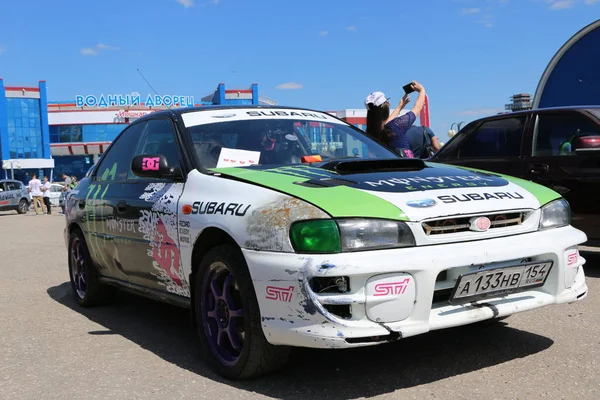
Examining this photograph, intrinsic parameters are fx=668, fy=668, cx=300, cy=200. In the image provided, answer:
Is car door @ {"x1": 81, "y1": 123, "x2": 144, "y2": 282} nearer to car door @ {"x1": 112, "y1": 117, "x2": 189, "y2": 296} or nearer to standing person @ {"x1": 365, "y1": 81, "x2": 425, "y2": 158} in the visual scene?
car door @ {"x1": 112, "y1": 117, "x2": 189, "y2": 296}

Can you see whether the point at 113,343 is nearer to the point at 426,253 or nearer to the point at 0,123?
the point at 426,253

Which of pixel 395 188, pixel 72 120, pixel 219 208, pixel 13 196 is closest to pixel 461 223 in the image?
pixel 395 188

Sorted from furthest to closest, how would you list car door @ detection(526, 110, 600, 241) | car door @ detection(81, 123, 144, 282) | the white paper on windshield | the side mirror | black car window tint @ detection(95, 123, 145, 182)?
car door @ detection(526, 110, 600, 241) → black car window tint @ detection(95, 123, 145, 182) → car door @ detection(81, 123, 144, 282) → the white paper on windshield → the side mirror

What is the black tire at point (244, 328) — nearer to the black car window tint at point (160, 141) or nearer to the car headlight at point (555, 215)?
the black car window tint at point (160, 141)

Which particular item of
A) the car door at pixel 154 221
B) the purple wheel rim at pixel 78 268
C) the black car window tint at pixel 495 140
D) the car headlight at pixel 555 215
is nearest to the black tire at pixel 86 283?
the purple wheel rim at pixel 78 268

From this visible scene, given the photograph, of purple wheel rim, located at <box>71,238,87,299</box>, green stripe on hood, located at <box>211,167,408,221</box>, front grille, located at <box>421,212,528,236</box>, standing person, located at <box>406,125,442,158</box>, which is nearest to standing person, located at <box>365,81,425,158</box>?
standing person, located at <box>406,125,442,158</box>

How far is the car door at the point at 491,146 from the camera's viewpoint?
21.9ft

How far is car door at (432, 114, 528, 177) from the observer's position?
6684 mm

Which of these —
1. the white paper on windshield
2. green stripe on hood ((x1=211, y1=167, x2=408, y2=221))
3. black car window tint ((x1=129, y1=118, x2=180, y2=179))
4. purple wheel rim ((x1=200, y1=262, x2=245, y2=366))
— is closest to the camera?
green stripe on hood ((x1=211, y1=167, x2=408, y2=221))

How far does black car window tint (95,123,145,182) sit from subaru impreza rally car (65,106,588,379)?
1.79 ft

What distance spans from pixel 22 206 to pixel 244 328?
2878 cm

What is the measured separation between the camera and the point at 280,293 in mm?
3078

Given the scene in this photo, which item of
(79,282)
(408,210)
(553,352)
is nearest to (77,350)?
(79,282)

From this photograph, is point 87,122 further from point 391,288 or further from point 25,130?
point 391,288
